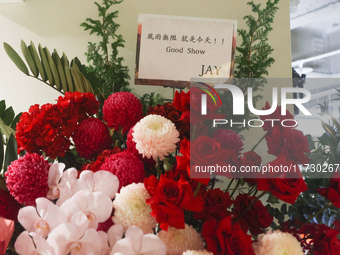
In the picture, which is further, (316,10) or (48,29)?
(316,10)

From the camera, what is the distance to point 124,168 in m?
0.52

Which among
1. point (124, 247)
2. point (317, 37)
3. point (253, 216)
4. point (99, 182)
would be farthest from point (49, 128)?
point (317, 37)

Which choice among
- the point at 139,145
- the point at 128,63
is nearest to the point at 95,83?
the point at 128,63

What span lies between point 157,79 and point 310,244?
0.53 metres

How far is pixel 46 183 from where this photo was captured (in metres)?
0.49

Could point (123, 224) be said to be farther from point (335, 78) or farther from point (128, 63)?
point (335, 78)

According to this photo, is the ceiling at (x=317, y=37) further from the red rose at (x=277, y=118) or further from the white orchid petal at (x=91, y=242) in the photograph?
the white orchid petal at (x=91, y=242)

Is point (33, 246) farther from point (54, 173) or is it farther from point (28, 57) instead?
point (28, 57)

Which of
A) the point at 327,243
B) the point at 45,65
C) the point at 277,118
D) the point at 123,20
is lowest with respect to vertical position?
the point at 327,243

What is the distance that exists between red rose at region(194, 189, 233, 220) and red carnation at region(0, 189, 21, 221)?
0.29 m

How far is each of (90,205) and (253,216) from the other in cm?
29

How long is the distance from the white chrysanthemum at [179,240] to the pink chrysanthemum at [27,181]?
0.65 feet

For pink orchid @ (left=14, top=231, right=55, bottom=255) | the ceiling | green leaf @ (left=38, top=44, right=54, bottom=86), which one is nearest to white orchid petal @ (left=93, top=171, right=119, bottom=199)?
pink orchid @ (left=14, top=231, right=55, bottom=255)

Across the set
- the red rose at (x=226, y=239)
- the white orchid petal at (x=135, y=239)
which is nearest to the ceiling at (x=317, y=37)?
the red rose at (x=226, y=239)
